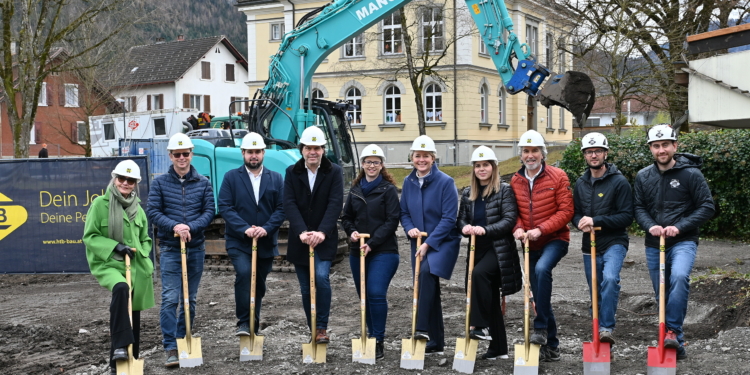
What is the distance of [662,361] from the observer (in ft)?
20.5

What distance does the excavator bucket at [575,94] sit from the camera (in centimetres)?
1024

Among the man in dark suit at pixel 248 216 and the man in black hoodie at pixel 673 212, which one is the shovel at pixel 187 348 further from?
the man in black hoodie at pixel 673 212

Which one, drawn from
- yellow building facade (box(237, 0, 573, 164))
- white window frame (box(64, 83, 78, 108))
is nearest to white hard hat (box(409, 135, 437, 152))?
yellow building facade (box(237, 0, 573, 164))

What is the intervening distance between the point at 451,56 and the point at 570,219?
1192 inches

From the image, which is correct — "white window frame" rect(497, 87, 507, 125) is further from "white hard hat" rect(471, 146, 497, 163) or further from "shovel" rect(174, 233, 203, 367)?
"shovel" rect(174, 233, 203, 367)

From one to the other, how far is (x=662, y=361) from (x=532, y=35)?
117 ft

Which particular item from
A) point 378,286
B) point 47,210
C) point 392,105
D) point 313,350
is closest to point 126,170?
point 313,350

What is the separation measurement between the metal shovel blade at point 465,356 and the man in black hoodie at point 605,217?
3.49ft

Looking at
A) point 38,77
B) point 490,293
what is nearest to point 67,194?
point 490,293

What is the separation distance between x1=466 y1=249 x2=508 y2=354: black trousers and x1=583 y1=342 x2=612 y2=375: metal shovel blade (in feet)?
2.78

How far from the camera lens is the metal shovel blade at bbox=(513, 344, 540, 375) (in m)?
6.45

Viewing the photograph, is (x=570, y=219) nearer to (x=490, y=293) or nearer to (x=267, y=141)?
(x=490, y=293)

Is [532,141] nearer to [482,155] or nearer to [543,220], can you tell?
[482,155]

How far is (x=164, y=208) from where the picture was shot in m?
7.27
